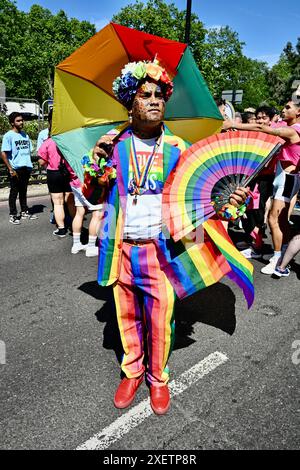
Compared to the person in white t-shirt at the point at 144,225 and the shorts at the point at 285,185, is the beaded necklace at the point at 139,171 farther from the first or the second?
the shorts at the point at 285,185

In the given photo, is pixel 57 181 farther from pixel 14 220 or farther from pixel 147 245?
pixel 147 245

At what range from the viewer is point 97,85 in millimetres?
2613

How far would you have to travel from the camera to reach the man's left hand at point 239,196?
2.13 m

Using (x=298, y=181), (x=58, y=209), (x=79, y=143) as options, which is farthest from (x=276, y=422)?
(x=58, y=209)

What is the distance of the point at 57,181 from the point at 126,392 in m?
4.09

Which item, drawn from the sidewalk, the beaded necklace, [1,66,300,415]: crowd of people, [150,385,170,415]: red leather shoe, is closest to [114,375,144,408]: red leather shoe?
[1,66,300,415]: crowd of people

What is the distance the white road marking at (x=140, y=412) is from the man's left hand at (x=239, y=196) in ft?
4.50

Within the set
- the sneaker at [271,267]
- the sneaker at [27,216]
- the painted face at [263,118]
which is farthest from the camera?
the sneaker at [27,216]

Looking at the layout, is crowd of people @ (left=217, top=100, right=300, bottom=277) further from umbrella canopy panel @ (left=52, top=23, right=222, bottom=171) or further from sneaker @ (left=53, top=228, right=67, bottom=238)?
sneaker @ (left=53, top=228, right=67, bottom=238)

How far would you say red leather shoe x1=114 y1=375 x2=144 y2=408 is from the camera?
2.40 meters

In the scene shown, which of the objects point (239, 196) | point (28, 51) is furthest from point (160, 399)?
point (28, 51)

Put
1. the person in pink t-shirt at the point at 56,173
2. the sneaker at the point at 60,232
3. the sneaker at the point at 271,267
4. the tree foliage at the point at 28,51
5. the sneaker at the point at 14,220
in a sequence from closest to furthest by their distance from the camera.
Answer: the sneaker at the point at 271,267
the person in pink t-shirt at the point at 56,173
the sneaker at the point at 60,232
the sneaker at the point at 14,220
the tree foliage at the point at 28,51

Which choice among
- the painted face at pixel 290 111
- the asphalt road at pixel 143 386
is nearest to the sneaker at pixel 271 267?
the asphalt road at pixel 143 386

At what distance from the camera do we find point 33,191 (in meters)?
9.84
